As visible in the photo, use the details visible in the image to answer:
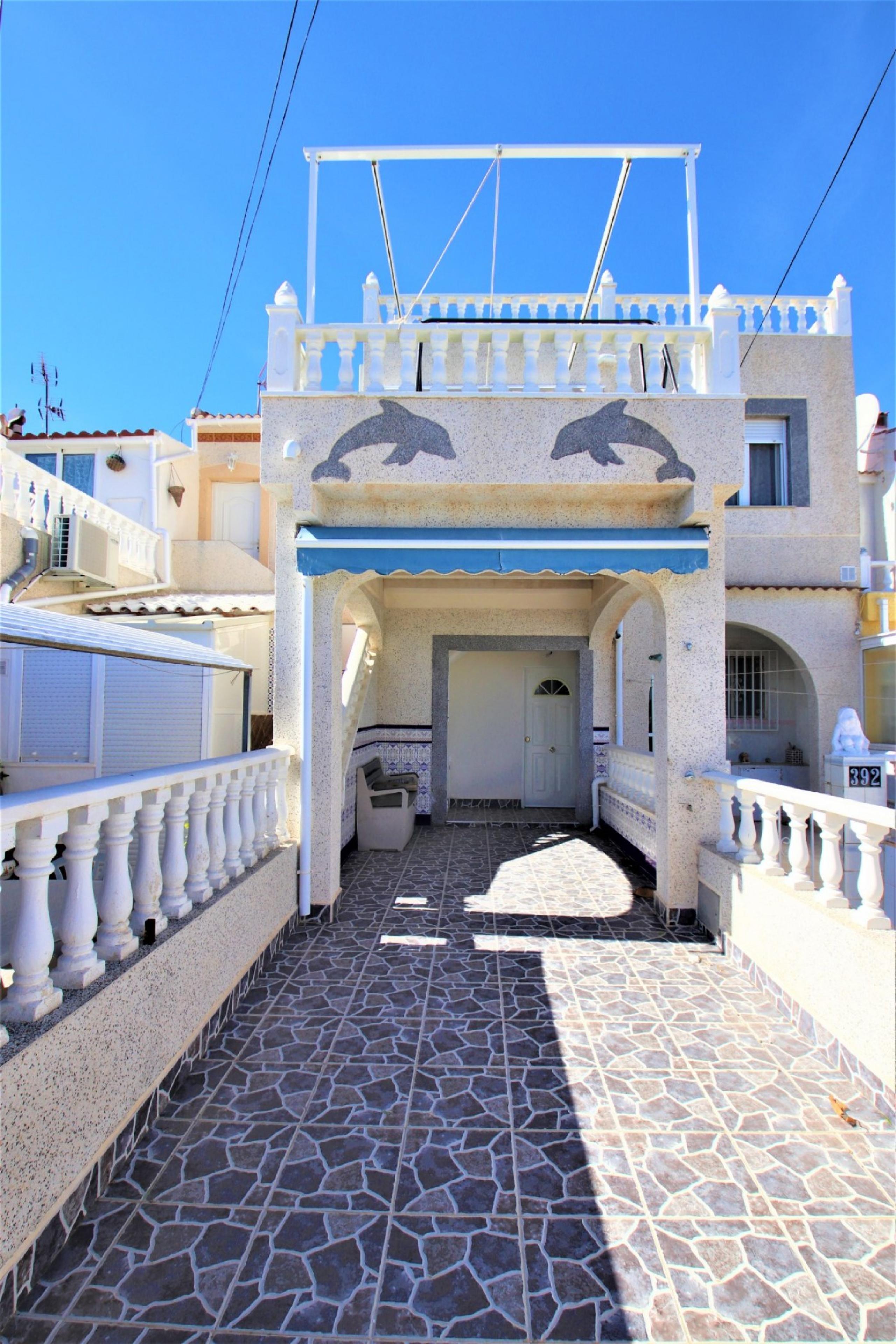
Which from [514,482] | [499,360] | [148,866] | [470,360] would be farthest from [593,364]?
[148,866]

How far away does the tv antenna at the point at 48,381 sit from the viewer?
21250mm

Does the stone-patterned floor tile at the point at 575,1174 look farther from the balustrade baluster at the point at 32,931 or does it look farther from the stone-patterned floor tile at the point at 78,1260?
the balustrade baluster at the point at 32,931

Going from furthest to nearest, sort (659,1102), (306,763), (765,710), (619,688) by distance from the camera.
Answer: (765,710)
(619,688)
(306,763)
(659,1102)

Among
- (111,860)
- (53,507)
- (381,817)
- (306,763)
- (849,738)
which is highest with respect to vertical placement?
(53,507)

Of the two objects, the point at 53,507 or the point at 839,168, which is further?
the point at 53,507

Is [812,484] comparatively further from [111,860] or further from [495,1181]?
[111,860]

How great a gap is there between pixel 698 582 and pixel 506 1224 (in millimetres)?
7027

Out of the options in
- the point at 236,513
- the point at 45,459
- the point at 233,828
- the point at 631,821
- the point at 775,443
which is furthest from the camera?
the point at 236,513

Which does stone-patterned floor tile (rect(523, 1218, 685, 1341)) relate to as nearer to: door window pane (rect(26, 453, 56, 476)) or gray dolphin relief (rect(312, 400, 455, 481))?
gray dolphin relief (rect(312, 400, 455, 481))

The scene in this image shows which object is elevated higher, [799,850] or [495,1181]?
[799,850]

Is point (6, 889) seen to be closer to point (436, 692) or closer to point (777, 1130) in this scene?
point (777, 1130)

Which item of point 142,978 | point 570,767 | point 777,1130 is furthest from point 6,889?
point 570,767

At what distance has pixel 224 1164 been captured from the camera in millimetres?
3840

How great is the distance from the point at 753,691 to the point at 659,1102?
14716 mm
